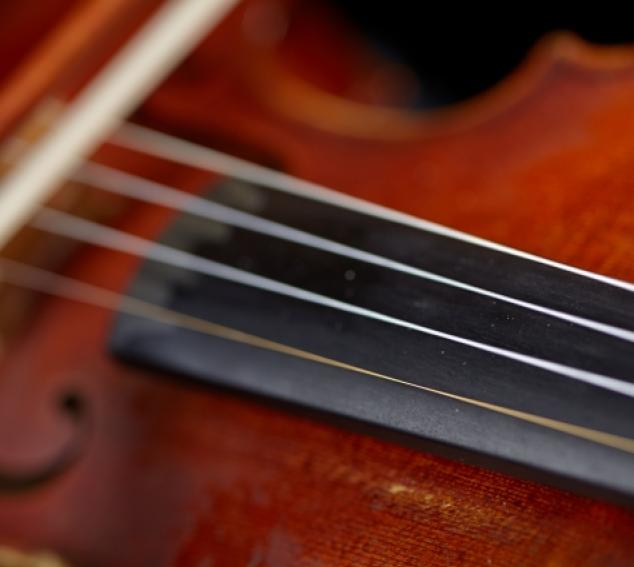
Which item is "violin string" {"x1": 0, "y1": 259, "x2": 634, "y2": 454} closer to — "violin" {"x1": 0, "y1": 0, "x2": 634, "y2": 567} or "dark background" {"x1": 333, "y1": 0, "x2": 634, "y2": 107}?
"violin" {"x1": 0, "y1": 0, "x2": 634, "y2": 567}

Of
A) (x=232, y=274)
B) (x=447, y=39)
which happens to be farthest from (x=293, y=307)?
(x=447, y=39)

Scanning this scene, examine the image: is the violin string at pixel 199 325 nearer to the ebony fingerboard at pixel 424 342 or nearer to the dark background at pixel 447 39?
the ebony fingerboard at pixel 424 342

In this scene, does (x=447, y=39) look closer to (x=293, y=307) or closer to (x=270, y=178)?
A: (x=270, y=178)

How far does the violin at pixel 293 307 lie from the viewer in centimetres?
35

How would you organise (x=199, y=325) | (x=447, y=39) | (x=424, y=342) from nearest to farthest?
(x=424, y=342), (x=199, y=325), (x=447, y=39)

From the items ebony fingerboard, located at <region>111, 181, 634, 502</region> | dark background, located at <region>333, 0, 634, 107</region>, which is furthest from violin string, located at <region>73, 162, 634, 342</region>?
dark background, located at <region>333, 0, 634, 107</region>

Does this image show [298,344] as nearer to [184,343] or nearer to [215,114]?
[184,343]

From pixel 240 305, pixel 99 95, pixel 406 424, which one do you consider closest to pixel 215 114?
pixel 99 95

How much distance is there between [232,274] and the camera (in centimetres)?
49

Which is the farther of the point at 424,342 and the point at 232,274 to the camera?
the point at 232,274

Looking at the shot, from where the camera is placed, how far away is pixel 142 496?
0.50 m

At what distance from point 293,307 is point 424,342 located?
0.34 feet

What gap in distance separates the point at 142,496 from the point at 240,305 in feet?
0.41

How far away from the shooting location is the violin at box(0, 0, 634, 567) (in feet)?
1.16
